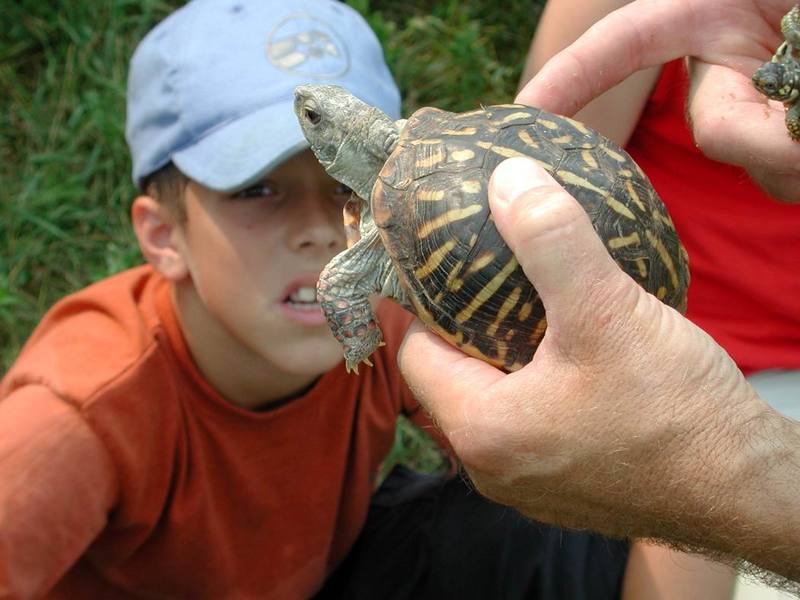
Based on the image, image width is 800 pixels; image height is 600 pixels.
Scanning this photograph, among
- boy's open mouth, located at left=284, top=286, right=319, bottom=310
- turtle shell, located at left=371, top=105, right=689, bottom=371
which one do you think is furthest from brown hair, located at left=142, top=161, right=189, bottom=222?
turtle shell, located at left=371, top=105, right=689, bottom=371

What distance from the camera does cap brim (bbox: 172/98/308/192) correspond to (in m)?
1.42

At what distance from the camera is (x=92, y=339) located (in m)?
1.54

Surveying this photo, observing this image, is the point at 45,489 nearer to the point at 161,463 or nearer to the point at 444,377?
the point at 161,463

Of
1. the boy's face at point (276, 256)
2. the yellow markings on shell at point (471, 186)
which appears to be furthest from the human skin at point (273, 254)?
the yellow markings on shell at point (471, 186)

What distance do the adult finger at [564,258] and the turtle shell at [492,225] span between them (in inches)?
3.2

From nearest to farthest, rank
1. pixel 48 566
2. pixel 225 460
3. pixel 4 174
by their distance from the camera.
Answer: pixel 48 566
pixel 225 460
pixel 4 174

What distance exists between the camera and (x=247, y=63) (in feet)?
4.92

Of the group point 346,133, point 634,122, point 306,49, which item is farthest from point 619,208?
point 306,49

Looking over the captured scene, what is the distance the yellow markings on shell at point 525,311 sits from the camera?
3.27 feet

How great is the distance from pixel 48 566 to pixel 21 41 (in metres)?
1.79

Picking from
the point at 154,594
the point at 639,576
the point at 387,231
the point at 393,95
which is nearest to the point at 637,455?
the point at 387,231

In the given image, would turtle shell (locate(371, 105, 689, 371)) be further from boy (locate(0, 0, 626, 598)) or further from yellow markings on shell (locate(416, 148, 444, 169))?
boy (locate(0, 0, 626, 598))

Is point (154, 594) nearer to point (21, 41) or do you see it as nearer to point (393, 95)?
point (393, 95)

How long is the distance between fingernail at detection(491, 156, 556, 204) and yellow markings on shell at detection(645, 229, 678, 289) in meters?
0.15
